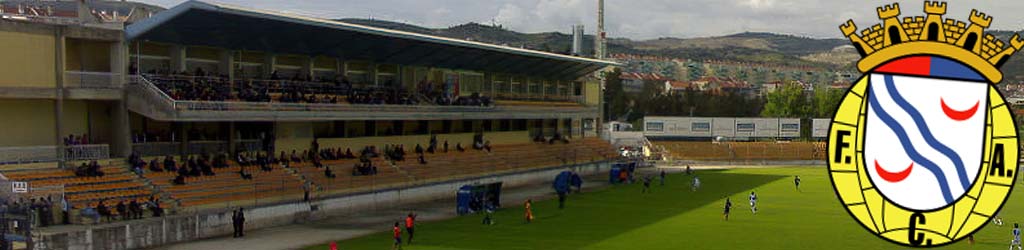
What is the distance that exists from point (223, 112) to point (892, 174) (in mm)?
35886

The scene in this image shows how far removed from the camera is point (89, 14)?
43625 millimetres

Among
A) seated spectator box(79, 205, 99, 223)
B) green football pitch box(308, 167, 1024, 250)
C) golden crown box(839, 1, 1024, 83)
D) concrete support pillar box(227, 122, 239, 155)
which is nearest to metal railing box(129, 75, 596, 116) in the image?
concrete support pillar box(227, 122, 239, 155)

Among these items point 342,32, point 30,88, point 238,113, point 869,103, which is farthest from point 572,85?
point 869,103

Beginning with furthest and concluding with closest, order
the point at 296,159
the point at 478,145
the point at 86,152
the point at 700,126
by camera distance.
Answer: the point at 700,126 → the point at 478,145 → the point at 296,159 → the point at 86,152

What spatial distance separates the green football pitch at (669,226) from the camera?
36375mm

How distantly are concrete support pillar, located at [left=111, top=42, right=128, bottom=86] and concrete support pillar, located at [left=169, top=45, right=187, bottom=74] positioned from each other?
4.32m

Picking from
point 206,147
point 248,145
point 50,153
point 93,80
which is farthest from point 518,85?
point 50,153

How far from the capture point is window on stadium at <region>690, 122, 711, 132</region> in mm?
114688

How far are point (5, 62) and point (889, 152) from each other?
34.5 meters

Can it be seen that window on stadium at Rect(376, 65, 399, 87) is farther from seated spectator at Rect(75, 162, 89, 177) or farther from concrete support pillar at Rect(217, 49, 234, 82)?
seated spectator at Rect(75, 162, 89, 177)

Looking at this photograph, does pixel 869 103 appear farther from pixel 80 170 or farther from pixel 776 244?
pixel 80 170

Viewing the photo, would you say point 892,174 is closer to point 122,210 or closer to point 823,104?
point 122,210

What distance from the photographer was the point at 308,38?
5141cm

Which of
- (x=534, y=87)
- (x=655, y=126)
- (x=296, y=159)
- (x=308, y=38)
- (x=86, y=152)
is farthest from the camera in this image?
(x=655, y=126)
